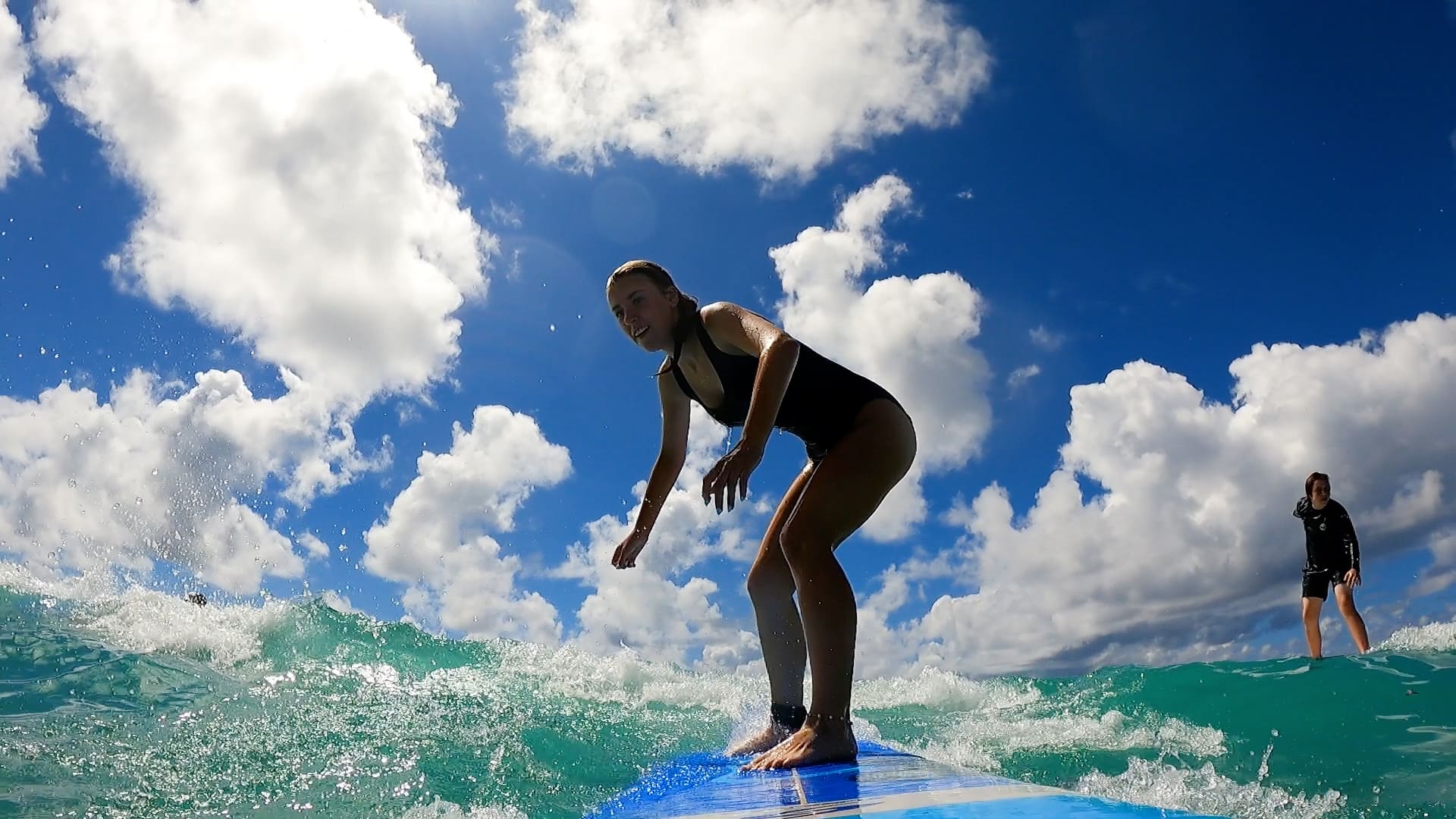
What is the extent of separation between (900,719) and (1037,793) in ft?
24.0

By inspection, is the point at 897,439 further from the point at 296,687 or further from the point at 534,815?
the point at 296,687

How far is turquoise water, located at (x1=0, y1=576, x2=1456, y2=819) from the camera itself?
319 cm

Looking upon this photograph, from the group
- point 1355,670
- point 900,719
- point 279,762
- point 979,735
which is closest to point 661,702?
point 900,719

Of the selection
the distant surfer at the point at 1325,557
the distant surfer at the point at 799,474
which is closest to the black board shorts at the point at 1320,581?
the distant surfer at the point at 1325,557

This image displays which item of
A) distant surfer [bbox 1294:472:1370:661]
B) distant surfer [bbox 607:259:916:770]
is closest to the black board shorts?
distant surfer [bbox 1294:472:1370:661]

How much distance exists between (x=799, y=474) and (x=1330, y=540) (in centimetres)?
811

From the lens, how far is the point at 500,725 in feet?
15.8

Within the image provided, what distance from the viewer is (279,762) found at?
11.2ft

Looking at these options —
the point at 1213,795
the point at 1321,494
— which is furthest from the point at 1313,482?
the point at 1213,795

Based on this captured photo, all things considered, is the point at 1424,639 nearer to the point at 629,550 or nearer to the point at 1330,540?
the point at 1330,540

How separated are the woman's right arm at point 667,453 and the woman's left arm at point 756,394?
84 cm

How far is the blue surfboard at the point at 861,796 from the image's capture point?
5.36 ft

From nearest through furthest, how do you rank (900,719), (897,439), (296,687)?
(897,439) < (296,687) < (900,719)

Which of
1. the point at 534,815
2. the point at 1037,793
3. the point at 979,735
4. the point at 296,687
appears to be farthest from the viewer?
the point at 979,735
